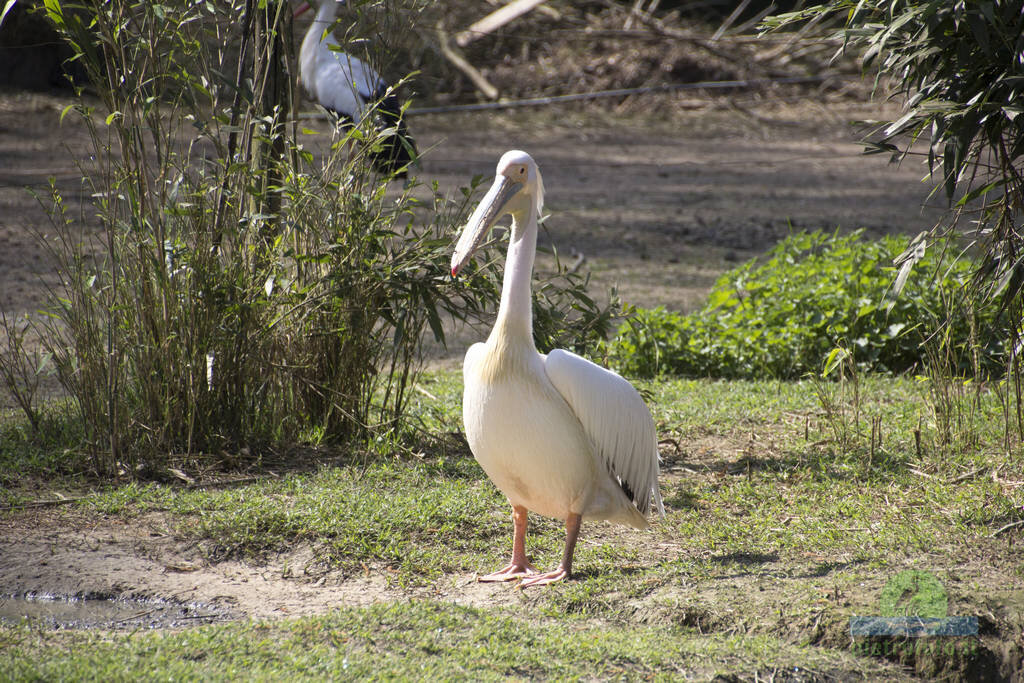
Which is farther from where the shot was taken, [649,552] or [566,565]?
[649,552]

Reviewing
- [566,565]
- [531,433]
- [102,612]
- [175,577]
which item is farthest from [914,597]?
[102,612]

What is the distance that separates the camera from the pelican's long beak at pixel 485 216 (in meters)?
3.48

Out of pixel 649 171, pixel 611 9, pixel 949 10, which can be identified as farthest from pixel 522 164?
pixel 611 9

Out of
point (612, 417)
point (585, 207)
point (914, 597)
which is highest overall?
point (585, 207)

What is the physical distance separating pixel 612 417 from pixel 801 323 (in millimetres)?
2821

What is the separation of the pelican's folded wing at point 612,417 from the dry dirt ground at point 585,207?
1.62ft

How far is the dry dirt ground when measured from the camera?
11.2 feet

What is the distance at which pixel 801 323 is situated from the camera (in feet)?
19.5

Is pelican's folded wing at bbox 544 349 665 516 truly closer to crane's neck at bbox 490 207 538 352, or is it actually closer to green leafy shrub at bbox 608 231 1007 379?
crane's neck at bbox 490 207 538 352

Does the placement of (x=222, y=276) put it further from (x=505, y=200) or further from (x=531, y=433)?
(x=531, y=433)

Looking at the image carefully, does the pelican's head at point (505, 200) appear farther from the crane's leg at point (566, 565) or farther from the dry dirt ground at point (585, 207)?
the dry dirt ground at point (585, 207)

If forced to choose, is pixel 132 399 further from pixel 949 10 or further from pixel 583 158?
pixel 583 158

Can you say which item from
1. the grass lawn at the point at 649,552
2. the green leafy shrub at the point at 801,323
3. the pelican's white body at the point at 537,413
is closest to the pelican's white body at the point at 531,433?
the pelican's white body at the point at 537,413

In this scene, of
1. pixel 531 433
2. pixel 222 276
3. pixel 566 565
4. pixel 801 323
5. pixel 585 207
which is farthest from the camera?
pixel 585 207
